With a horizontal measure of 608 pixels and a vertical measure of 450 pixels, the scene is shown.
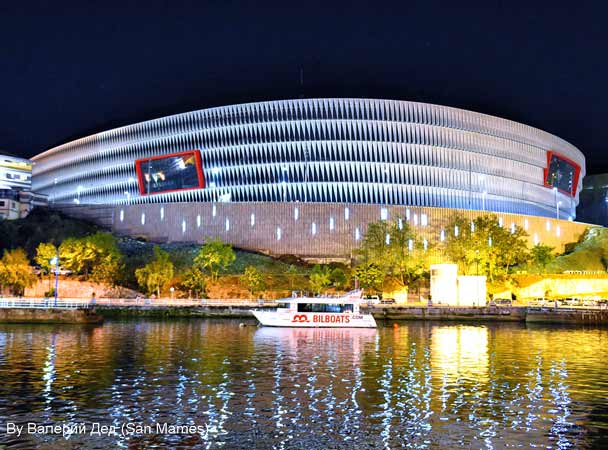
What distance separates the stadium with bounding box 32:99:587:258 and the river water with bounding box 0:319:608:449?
63.7m

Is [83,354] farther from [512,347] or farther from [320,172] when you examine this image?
[320,172]

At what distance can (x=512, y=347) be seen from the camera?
52.2m

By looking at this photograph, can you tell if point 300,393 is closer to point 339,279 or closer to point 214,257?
point 214,257

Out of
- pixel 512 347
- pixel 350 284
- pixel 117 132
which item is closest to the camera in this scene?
pixel 512 347

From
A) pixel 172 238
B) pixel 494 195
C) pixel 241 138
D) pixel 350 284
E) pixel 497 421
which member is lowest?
pixel 497 421

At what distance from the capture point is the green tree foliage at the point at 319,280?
98250mm

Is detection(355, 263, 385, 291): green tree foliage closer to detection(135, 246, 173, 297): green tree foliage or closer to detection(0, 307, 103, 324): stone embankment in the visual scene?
detection(135, 246, 173, 297): green tree foliage

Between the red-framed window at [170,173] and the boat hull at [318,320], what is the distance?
218 feet

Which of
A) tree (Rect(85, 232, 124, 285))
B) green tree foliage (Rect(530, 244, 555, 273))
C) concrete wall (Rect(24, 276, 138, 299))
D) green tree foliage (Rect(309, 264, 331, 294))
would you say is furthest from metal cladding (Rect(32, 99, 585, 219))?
concrete wall (Rect(24, 276, 138, 299))

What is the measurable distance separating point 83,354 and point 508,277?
Result: 7711cm

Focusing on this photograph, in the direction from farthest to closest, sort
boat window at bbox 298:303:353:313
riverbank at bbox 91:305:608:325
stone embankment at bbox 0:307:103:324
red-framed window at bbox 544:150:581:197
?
red-framed window at bbox 544:150:581:197, riverbank at bbox 91:305:608:325, stone embankment at bbox 0:307:103:324, boat window at bbox 298:303:353:313

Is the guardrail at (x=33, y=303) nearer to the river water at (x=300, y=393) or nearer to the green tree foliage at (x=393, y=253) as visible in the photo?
the river water at (x=300, y=393)

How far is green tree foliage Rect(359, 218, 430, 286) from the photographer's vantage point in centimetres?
10619

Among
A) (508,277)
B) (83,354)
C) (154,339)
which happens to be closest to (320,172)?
(508,277)
